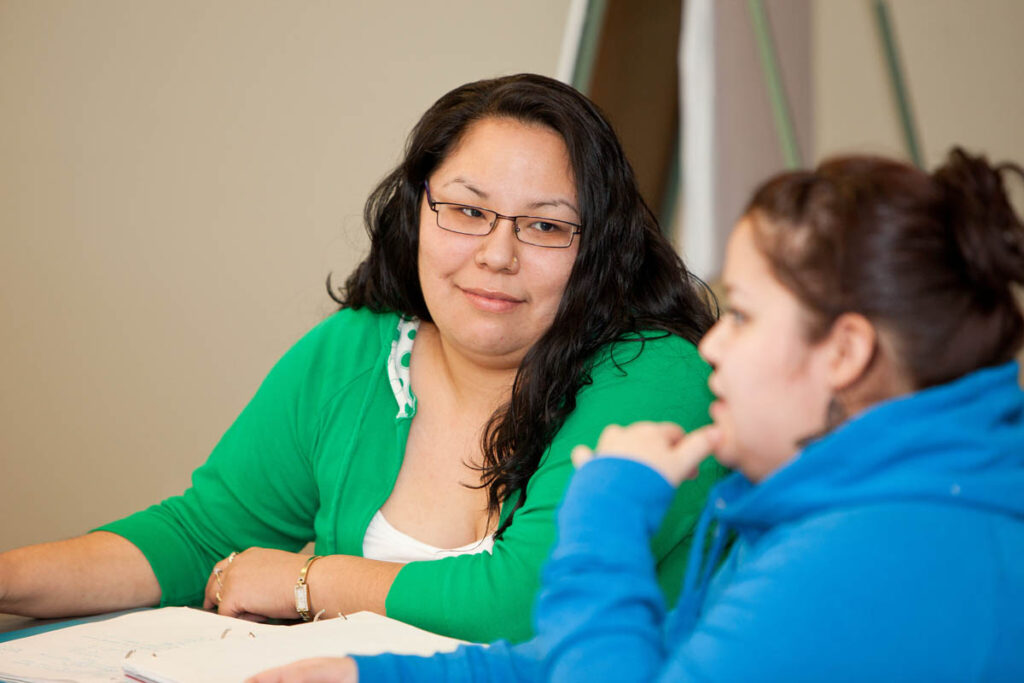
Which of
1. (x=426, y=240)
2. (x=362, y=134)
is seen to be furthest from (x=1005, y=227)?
(x=362, y=134)

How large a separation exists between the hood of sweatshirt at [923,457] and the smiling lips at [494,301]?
28.8 inches

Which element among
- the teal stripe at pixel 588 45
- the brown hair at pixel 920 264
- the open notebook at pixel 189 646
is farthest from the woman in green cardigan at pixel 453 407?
the teal stripe at pixel 588 45

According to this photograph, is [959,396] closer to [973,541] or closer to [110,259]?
[973,541]

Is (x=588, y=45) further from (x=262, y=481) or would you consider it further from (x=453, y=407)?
(x=262, y=481)

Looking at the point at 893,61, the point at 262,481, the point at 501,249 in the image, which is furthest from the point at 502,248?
the point at 893,61

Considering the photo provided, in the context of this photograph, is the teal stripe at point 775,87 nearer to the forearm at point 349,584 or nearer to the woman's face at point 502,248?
the woman's face at point 502,248

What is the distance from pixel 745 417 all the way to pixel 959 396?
0.51 feet

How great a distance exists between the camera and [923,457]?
707 mm

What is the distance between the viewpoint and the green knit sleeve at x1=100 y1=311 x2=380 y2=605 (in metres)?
A: 1.47

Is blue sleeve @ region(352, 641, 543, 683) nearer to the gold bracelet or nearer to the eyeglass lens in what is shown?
the gold bracelet

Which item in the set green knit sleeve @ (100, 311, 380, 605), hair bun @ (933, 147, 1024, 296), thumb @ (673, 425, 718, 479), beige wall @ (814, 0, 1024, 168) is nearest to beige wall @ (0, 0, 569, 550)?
beige wall @ (814, 0, 1024, 168)

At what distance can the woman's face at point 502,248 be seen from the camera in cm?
139

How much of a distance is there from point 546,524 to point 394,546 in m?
0.34

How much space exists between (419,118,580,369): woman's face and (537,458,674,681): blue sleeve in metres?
0.65
